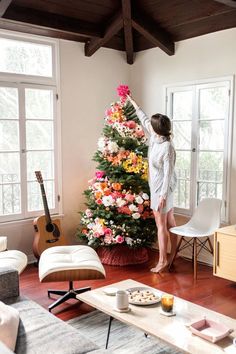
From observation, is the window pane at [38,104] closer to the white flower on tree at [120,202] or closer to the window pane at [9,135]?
the window pane at [9,135]

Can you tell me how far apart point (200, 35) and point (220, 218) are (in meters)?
2.05

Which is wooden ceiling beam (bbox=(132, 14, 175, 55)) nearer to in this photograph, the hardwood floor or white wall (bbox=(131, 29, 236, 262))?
white wall (bbox=(131, 29, 236, 262))

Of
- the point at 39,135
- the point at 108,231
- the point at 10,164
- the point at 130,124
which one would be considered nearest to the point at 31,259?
the point at 108,231

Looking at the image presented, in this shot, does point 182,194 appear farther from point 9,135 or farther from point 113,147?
point 9,135

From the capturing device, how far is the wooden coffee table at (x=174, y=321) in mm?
1883

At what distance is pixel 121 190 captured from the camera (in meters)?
4.25

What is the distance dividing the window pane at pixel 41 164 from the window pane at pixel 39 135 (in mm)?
71

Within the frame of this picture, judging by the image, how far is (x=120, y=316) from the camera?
221cm

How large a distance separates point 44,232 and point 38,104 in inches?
58.2

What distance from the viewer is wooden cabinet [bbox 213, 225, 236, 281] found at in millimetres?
3553

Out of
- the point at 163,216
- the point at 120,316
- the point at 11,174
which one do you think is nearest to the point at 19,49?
the point at 11,174

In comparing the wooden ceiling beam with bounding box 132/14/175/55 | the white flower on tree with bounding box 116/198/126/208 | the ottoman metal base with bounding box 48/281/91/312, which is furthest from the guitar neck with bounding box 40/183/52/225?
the wooden ceiling beam with bounding box 132/14/175/55

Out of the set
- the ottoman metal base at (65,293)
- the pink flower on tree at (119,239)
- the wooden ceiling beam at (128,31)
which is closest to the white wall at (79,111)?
the wooden ceiling beam at (128,31)

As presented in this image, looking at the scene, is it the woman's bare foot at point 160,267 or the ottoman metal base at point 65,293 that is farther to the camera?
the woman's bare foot at point 160,267
